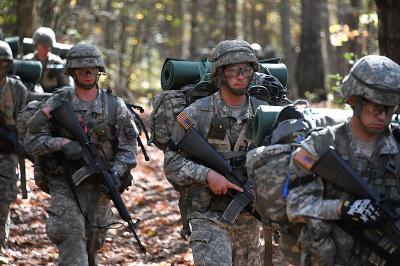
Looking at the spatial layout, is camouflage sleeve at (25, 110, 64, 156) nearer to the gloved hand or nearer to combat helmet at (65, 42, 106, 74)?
the gloved hand

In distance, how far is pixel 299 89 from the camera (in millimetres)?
24328

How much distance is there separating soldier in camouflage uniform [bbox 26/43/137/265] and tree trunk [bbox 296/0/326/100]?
55.0ft

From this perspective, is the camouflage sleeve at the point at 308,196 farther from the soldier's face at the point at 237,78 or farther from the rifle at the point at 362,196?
the soldier's face at the point at 237,78

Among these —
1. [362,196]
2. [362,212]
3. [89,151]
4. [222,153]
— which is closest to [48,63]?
[89,151]

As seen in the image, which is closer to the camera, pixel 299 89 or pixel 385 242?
pixel 385 242

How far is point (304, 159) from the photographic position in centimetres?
484

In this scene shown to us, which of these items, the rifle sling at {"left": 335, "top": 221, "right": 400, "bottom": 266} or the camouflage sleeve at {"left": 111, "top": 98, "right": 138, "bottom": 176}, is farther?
the camouflage sleeve at {"left": 111, "top": 98, "right": 138, "bottom": 176}

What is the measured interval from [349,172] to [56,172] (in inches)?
131

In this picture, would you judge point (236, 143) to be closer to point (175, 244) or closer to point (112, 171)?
point (112, 171)

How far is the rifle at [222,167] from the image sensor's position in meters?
6.42

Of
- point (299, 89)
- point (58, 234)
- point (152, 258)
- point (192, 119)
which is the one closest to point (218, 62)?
point (192, 119)

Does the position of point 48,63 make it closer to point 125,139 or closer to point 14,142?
point 14,142

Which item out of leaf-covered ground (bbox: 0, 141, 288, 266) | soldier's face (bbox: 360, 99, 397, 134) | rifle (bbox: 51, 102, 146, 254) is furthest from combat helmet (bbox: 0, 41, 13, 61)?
soldier's face (bbox: 360, 99, 397, 134)

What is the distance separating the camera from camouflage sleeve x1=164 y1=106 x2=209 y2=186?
639 cm
